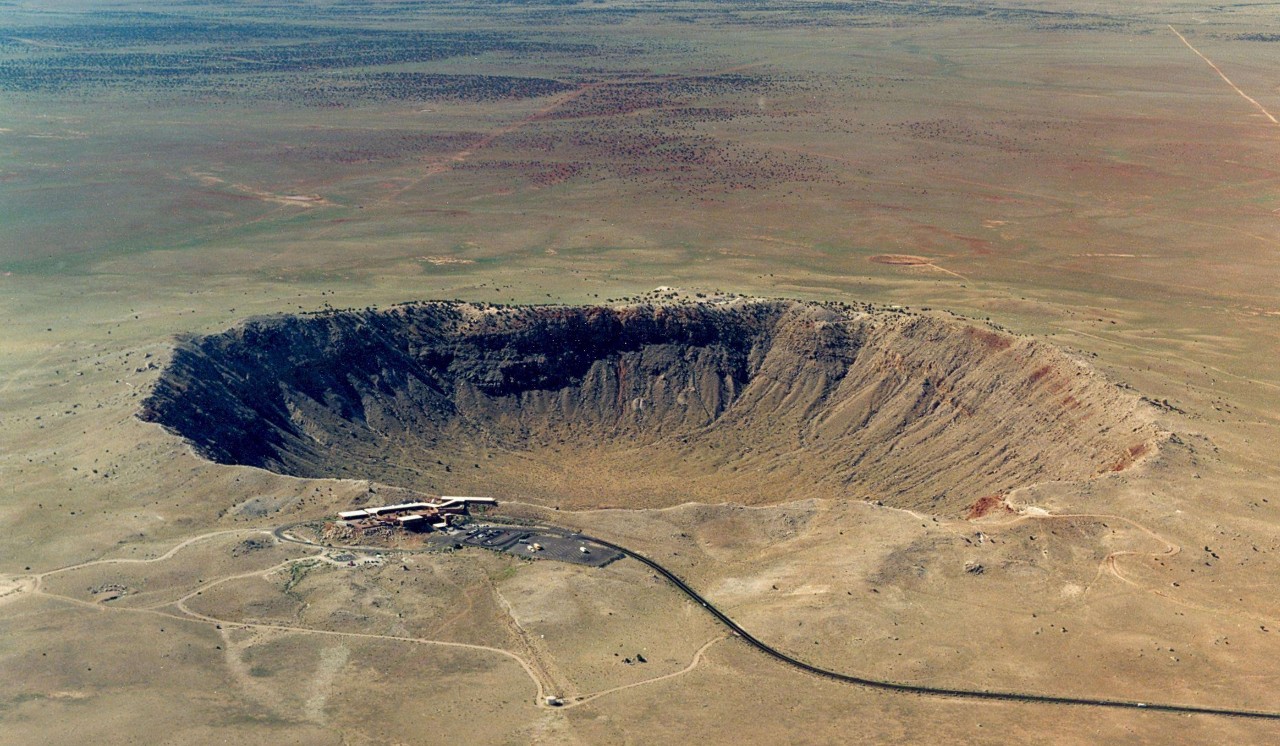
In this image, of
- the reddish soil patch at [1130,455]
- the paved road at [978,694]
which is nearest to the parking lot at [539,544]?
the paved road at [978,694]

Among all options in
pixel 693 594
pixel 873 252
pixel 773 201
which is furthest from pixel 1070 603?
pixel 773 201

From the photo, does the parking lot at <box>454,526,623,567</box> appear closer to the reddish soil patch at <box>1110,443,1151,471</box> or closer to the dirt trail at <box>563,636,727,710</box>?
the dirt trail at <box>563,636,727,710</box>

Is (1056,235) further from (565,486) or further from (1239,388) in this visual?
(565,486)

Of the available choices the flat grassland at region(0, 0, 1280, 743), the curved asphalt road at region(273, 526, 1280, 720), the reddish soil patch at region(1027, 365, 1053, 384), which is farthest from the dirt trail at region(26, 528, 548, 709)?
the reddish soil patch at region(1027, 365, 1053, 384)

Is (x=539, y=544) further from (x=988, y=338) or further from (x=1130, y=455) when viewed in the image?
Answer: (x=988, y=338)

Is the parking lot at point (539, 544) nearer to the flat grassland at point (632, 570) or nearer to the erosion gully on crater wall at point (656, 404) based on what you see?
the flat grassland at point (632, 570)

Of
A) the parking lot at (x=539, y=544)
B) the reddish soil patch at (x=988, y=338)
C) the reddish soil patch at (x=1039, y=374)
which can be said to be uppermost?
the reddish soil patch at (x=988, y=338)
